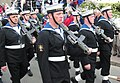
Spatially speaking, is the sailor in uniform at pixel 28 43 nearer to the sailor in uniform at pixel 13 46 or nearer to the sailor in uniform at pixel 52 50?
the sailor in uniform at pixel 13 46

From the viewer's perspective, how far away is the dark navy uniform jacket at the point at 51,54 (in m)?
4.18

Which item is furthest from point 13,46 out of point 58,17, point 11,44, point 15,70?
point 58,17

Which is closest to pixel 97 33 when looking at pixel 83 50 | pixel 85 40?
pixel 85 40

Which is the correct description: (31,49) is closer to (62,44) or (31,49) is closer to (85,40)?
(85,40)

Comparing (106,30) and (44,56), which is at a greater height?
(44,56)

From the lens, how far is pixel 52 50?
4316 millimetres

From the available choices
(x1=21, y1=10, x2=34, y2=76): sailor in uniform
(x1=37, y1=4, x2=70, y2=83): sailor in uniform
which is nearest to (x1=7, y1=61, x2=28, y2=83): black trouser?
(x1=21, y1=10, x2=34, y2=76): sailor in uniform

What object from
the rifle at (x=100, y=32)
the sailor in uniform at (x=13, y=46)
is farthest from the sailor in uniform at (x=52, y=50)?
the rifle at (x=100, y=32)

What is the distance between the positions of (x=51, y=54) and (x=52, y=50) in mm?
64

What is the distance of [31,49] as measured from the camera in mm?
8383

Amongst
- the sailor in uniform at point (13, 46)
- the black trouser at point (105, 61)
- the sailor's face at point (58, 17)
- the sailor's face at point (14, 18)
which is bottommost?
the black trouser at point (105, 61)

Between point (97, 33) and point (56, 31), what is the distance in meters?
2.38

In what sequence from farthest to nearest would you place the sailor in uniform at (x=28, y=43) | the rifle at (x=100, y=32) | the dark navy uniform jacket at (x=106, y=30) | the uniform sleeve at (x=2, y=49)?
the sailor in uniform at (x=28, y=43) < the dark navy uniform jacket at (x=106, y=30) < the rifle at (x=100, y=32) < the uniform sleeve at (x=2, y=49)

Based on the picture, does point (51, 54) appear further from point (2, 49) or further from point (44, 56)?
point (2, 49)
